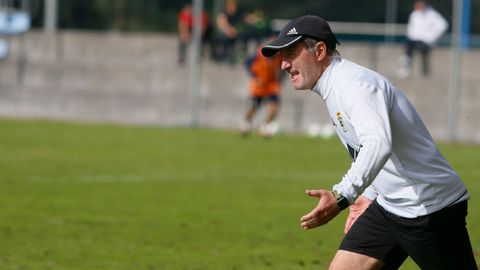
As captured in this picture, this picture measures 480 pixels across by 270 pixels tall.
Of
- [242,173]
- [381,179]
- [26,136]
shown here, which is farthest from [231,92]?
[381,179]

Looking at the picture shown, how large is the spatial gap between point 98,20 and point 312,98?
6028 millimetres

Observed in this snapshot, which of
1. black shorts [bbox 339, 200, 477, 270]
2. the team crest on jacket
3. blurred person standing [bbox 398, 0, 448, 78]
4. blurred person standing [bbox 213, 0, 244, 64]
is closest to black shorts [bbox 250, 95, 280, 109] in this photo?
blurred person standing [bbox 213, 0, 244, 64]

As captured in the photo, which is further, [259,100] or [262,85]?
[259,100]

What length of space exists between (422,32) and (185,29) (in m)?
5.96

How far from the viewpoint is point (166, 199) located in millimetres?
14797

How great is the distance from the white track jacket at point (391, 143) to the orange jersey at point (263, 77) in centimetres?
2000

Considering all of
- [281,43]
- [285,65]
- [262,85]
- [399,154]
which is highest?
[281,43]

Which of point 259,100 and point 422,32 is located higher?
point 422,32

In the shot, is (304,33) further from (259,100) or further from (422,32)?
(422,32)

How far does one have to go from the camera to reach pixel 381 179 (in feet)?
19.4

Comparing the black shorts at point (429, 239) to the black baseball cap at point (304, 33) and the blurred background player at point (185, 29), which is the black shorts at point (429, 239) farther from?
the blurred background player at point (185, 29)

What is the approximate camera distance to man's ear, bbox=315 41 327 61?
19.1 feet

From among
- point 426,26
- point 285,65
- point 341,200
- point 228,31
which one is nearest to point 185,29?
Answer: point 228,31

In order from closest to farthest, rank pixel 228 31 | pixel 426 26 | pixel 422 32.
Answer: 1. pixel 426 26
2. pixel 422 32
3. pixel 228 31
